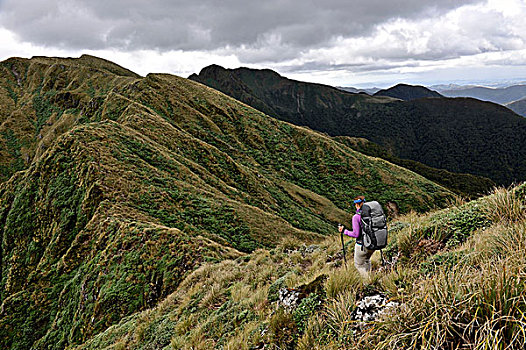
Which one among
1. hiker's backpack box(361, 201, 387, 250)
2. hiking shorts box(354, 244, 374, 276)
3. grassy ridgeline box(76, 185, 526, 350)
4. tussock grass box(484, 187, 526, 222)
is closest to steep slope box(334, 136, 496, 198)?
tussock grass box(484, 187, 526, 222)

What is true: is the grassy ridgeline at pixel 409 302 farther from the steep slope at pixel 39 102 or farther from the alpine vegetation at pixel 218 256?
the steep slope at pixel 39 102

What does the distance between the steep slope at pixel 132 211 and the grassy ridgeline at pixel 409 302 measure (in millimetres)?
5802

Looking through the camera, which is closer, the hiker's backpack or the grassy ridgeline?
the grassy ridgeline

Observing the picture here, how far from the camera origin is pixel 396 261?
19.7 ft

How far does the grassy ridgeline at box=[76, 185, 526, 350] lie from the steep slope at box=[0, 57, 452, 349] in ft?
19.0

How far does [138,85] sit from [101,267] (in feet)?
190

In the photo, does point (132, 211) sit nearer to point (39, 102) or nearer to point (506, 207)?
point (506, 207)

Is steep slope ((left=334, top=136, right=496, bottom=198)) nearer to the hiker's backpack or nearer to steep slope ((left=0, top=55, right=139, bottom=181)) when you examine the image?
steep slope ((left=0, top=55, right=139, bottom=181))

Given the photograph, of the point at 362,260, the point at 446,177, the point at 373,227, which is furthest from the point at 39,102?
the point at 446,177

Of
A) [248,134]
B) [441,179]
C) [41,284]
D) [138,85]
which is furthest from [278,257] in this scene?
[441,179]

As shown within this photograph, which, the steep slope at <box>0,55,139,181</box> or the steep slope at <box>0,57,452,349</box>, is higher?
the steep slope at <box>0,55,139,181</box>

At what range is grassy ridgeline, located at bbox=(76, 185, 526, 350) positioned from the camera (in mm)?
2871

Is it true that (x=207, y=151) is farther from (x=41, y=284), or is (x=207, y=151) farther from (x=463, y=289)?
(x=463, y=289)

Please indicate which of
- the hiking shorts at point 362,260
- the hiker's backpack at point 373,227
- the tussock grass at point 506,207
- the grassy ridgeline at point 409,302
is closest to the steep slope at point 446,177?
the tussock grass at point 506,207
